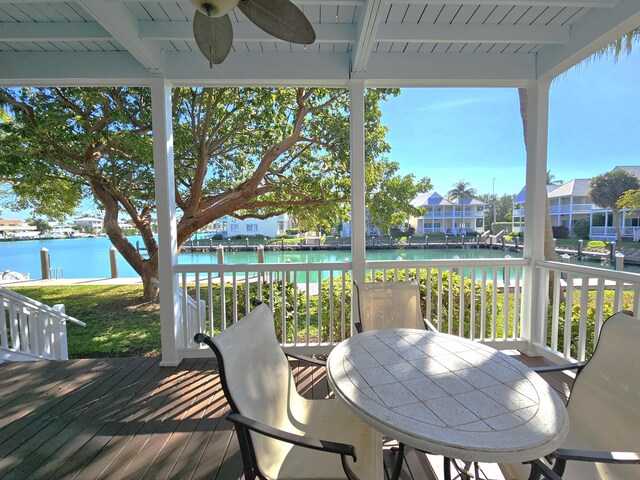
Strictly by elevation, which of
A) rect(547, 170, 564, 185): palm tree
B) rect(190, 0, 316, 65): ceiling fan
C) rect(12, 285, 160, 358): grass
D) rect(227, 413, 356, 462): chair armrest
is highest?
rect(190, 0, 316, 65): ceiling fan

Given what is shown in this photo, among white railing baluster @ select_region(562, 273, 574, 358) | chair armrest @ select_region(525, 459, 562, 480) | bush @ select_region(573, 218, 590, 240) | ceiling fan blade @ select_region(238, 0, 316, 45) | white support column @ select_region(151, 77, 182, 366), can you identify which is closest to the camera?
chair armrest @ select_region(525, 459, 562, 480)

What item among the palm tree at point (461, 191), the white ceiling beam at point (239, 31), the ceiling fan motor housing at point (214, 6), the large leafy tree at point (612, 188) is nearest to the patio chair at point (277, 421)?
the ceiling fan motor housing at point (214, 6)

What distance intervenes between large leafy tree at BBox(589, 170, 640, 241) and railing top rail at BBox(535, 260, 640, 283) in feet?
2.96

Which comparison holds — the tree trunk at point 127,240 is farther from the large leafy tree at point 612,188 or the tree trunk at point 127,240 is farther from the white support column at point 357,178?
the large leafy tree at point 612,188

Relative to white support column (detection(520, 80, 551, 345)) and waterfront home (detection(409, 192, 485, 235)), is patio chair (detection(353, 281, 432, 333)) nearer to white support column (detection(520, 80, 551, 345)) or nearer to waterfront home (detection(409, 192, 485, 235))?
white support column (detection(520, 80, 551, 345))

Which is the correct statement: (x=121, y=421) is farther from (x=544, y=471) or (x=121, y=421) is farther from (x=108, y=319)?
(x=108, y=319)

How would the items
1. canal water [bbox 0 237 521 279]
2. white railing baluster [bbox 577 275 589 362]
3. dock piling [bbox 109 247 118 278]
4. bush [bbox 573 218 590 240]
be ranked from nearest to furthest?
1. white railing baluster [bbox 577 275 589 362]
2. bush [bbox 573 218 590 240]
3. canal water [bbox 0 237 521 279]
4. dock piling [bbox 109 247 118 278]

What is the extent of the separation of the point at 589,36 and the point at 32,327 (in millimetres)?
6334

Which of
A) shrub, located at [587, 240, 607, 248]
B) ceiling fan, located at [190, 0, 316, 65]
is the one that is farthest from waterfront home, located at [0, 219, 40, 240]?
shrub, located at [587, 240, 607, 248]

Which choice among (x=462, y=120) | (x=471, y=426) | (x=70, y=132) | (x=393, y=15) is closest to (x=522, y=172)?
(x=393, y=15)

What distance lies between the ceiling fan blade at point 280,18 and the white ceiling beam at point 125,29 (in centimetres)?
157

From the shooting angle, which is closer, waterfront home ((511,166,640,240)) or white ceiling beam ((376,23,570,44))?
white ceiling beam ((376,23,570,44))

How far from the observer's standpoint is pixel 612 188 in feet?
11.1

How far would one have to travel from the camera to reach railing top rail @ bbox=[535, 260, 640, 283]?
91.4 inches
